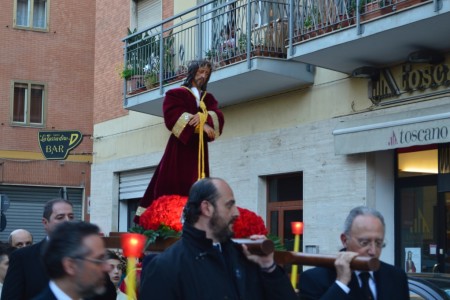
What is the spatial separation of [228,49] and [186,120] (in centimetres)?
936

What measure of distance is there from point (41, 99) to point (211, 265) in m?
26.3

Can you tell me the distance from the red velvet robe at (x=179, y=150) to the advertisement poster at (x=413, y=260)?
7.53m

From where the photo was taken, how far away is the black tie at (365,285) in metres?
4.77

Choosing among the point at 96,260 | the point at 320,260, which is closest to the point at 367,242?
the point at 320,260

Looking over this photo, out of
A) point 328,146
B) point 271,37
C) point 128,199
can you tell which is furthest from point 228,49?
point 128,199

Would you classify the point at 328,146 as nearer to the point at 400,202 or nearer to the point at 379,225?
the point at 400,202

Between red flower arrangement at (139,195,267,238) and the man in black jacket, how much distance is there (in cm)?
127

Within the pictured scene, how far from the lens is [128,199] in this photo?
22.2 meters

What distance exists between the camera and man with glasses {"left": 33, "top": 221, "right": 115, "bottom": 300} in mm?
3922

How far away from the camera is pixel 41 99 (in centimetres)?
3008

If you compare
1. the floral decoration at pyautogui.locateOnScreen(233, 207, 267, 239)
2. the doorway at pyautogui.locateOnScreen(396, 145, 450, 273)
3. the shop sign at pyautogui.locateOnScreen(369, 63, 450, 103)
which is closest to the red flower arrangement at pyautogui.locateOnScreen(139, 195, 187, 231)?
the floral decoration at pyautogui.locateOnScreen(233, 207, 267, 239)

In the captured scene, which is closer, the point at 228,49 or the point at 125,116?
the point at 228,49

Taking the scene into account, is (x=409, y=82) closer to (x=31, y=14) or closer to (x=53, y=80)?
(x=53, y=80)

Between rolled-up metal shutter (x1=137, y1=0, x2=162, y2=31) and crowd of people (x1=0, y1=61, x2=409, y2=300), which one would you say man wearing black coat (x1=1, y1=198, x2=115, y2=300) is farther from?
rolled-up metal shutter (x1=137, y1=0, x2=162, y2=31)
